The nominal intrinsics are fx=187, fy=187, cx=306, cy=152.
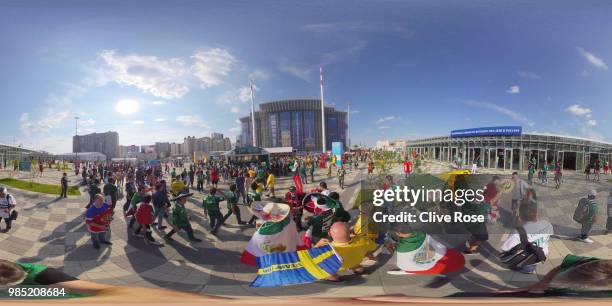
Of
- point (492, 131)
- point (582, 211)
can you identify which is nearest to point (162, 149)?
point (492, 131)

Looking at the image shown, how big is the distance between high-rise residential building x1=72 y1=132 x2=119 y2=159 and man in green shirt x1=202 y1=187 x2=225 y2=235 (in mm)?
786

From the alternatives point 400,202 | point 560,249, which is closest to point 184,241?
point 400,202

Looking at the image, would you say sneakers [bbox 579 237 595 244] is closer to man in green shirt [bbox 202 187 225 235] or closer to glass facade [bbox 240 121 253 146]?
glass facade [bbox 240 121 253 146]

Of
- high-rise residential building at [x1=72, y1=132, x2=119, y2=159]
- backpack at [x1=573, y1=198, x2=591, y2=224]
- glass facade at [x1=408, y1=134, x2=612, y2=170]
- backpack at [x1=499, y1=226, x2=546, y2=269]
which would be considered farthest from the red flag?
backpack at [x1=573, y1=198, x2=591, y2=224]

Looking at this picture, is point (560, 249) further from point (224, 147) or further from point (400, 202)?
point (224, 147)

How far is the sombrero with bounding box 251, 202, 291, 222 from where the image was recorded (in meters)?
1.71

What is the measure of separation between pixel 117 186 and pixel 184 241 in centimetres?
80

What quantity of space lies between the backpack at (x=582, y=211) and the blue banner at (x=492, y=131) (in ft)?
3.90

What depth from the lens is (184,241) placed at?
5.40 feet

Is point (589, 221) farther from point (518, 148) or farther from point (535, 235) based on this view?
point (518, 148)

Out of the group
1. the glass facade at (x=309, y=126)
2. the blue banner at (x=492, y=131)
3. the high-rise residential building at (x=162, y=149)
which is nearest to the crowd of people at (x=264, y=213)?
the high-rise residential building at (x=162, y=149)

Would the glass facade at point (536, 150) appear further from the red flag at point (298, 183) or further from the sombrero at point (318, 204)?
the red flag at point (298, 183)

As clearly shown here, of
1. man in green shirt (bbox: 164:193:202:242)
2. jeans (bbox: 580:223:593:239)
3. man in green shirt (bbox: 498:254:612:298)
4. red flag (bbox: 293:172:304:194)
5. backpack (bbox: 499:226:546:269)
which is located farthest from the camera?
red flag (bbox: 293:172:304:194)

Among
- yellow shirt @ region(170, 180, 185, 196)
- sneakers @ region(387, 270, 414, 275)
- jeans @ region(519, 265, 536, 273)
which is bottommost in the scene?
jeans @ region(519, 265, 536, 273)
